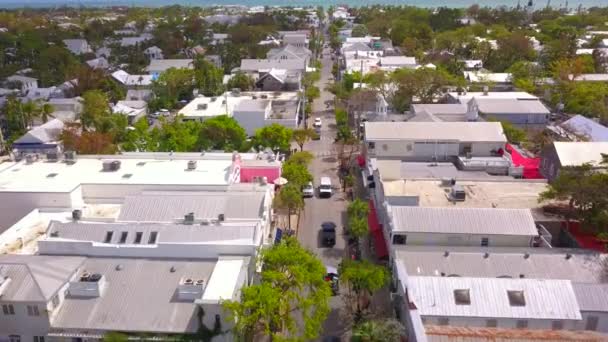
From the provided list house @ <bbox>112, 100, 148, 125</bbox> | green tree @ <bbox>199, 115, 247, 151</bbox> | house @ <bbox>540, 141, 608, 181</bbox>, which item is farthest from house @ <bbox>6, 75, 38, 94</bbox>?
house @ <bbox>540, 141, 608, 181</bbox>

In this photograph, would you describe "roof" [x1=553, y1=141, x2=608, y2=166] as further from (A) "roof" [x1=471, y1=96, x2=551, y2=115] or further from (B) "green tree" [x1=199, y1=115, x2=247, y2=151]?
(B) "green tree" [x1=199, y1=115, x2=247, y2=151]

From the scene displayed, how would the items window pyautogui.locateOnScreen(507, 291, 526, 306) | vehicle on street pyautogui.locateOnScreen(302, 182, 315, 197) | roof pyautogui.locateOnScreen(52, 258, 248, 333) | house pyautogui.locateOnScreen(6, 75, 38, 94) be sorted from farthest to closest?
house pyautogui.locateOnScreen(6, 75, 38, 94) → vehicle on street pyautogui.locateOnScreen(302, 182, 315, 197) → window pyautogui.locateOnScreen(507, 291, 526, 306) → roof pyautogui.locateOnScreen(52, 258, 248, 333)

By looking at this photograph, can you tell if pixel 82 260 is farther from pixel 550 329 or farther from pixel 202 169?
pixel 550 329

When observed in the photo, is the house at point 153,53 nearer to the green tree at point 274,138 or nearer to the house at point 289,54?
the house at point 289,54

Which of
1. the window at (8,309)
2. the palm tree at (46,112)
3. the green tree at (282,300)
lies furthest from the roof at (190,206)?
the palm tree at (46,112)

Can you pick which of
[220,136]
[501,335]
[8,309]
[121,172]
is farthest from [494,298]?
[220,136]
